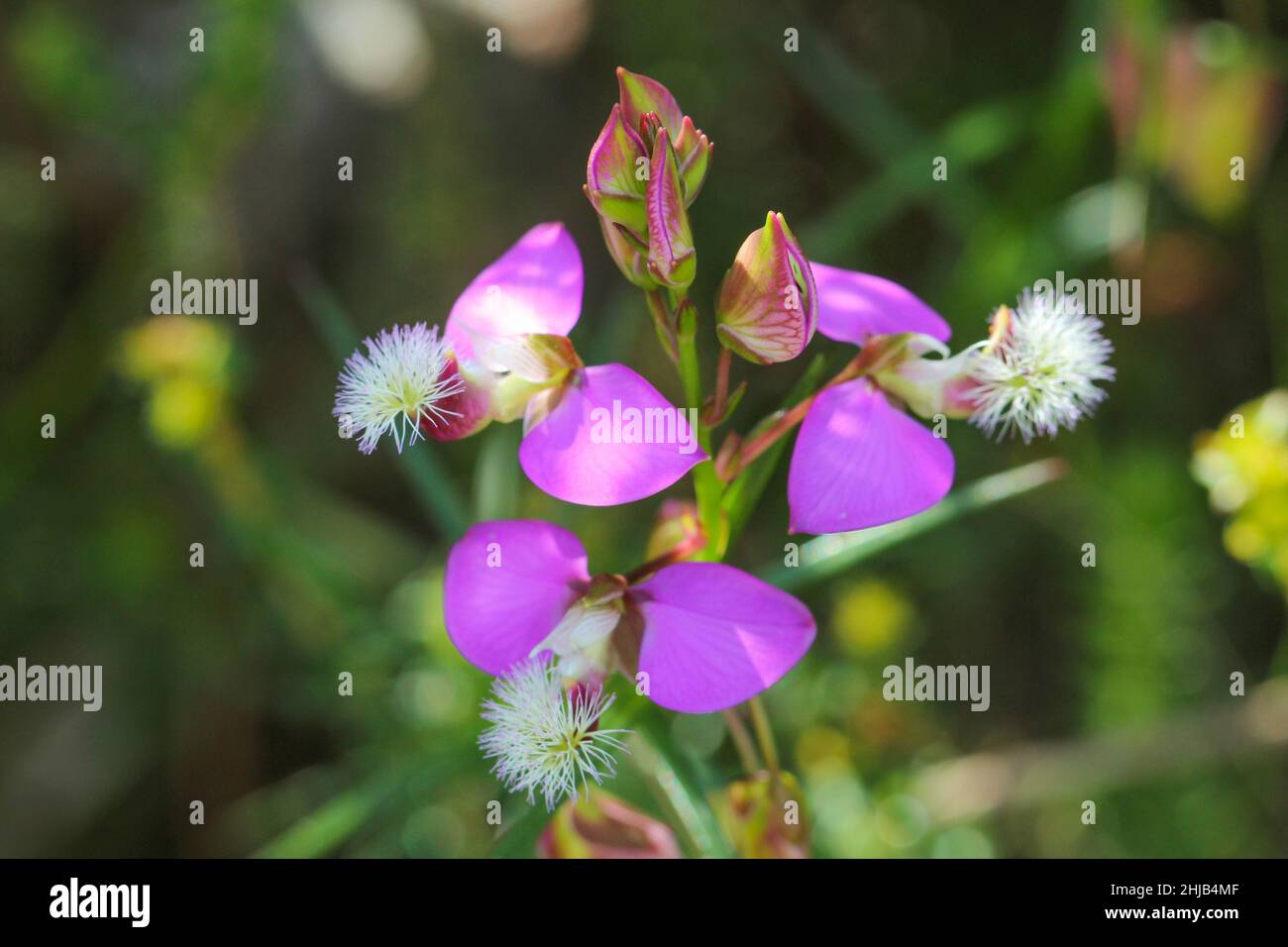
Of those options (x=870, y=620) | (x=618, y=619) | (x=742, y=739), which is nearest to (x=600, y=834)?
(x=742, y=739)

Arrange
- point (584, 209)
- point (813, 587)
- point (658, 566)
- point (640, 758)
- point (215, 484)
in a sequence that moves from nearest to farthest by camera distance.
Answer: point (658, 566) → point (640, 758) → point (215, 484) → point (813, 587) → point (584, 209)

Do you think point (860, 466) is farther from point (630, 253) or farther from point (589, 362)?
point (589, 362)

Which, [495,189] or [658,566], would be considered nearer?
[658,566]

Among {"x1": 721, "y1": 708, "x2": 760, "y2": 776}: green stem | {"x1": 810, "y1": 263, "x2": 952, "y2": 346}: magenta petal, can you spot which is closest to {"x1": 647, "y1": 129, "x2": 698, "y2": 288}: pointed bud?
{"x1": 810, "y1": 263, "x2": 952, "y2": 346}: magenta petal

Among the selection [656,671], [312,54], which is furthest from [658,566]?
[312,54]

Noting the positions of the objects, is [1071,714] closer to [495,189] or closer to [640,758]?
[640,758]

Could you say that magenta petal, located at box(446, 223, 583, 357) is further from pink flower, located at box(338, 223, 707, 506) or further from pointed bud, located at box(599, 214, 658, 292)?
pointed bud, located at box(599, 214, 658, 292)

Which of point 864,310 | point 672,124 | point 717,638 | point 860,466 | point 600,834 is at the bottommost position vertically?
point 600,834

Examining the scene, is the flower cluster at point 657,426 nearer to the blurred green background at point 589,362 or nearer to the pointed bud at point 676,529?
the pointed bud at point 676,529
